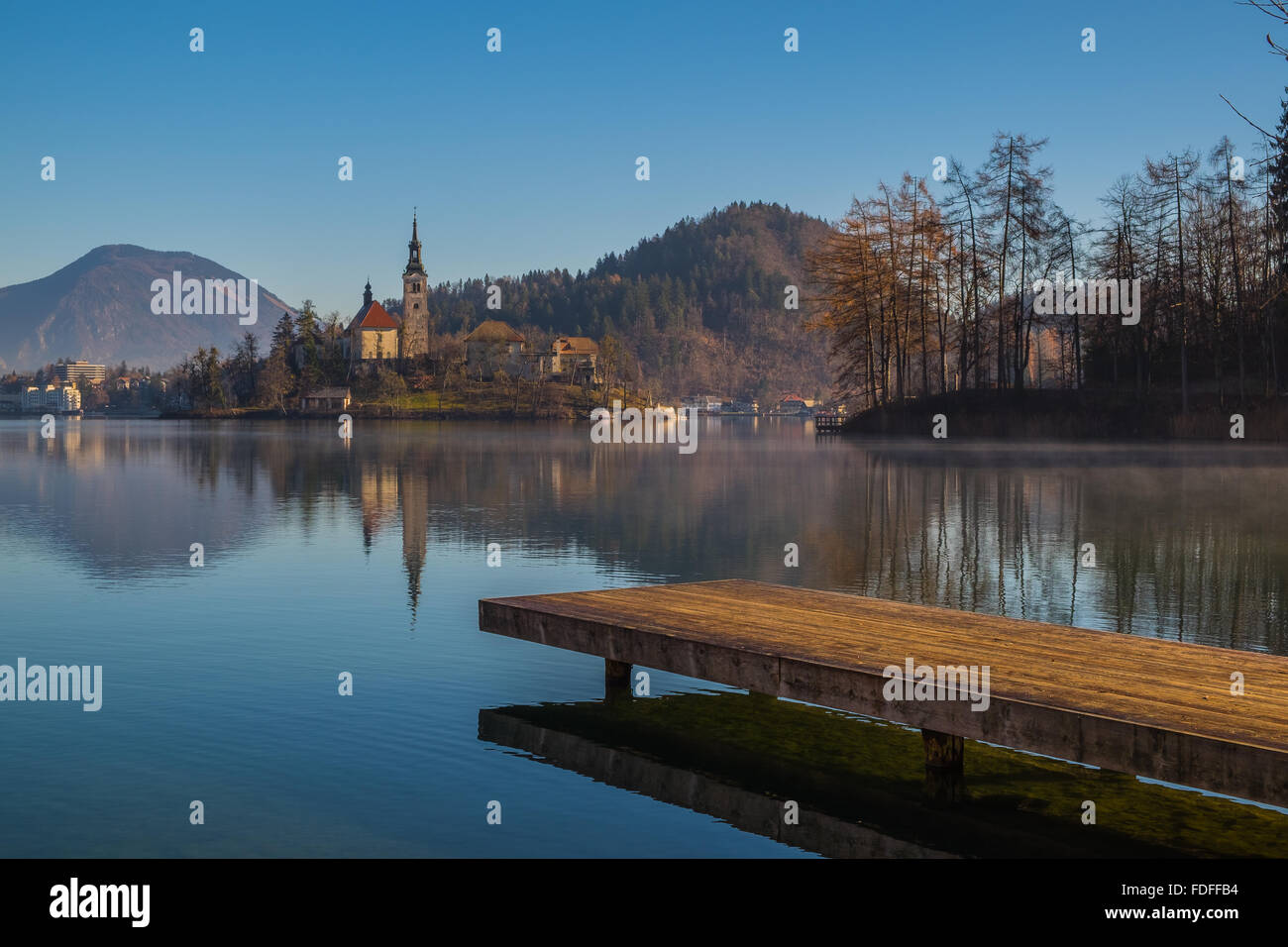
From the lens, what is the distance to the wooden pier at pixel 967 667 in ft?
26.9

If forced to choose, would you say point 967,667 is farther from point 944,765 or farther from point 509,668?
point 509,668

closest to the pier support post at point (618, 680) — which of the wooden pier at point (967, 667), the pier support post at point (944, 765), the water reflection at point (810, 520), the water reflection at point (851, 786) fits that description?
the wooden pier at point (967, 667)

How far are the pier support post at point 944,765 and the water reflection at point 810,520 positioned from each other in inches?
260

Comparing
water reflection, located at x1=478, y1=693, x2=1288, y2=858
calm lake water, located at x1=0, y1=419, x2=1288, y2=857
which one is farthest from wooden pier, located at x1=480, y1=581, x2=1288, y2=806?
calm lake water, located at x1=0, y1=419, x2=1288, y2=857

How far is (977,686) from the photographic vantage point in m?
9.49

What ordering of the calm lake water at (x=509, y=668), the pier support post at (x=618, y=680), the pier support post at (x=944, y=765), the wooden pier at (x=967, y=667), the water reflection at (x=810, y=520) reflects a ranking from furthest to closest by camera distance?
the water reflection at (x=810, y=520) → the pier support post at (x=618, y=680) → the pier support post at (x=944, y=765) → the calm lake water at (x=509, y=668) → the wooden pier at (x=967, y=667)

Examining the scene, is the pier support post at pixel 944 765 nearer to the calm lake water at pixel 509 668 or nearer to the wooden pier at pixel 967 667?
the wooden pier at pixel 967 667

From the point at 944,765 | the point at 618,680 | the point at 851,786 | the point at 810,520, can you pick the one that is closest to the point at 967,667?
the point at 944,765

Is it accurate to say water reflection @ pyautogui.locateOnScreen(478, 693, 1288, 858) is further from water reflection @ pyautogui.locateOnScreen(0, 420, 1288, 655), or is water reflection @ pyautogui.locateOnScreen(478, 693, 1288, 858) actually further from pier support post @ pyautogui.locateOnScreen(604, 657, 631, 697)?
water reflection @ pyautogui.locateOnScreen(0, 420, 1288, 655)

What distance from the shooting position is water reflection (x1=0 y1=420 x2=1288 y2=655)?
19.8 m

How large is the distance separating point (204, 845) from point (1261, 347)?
77901 millimetres

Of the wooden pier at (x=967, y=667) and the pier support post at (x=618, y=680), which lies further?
the pier support post at (x=618, y=680)
